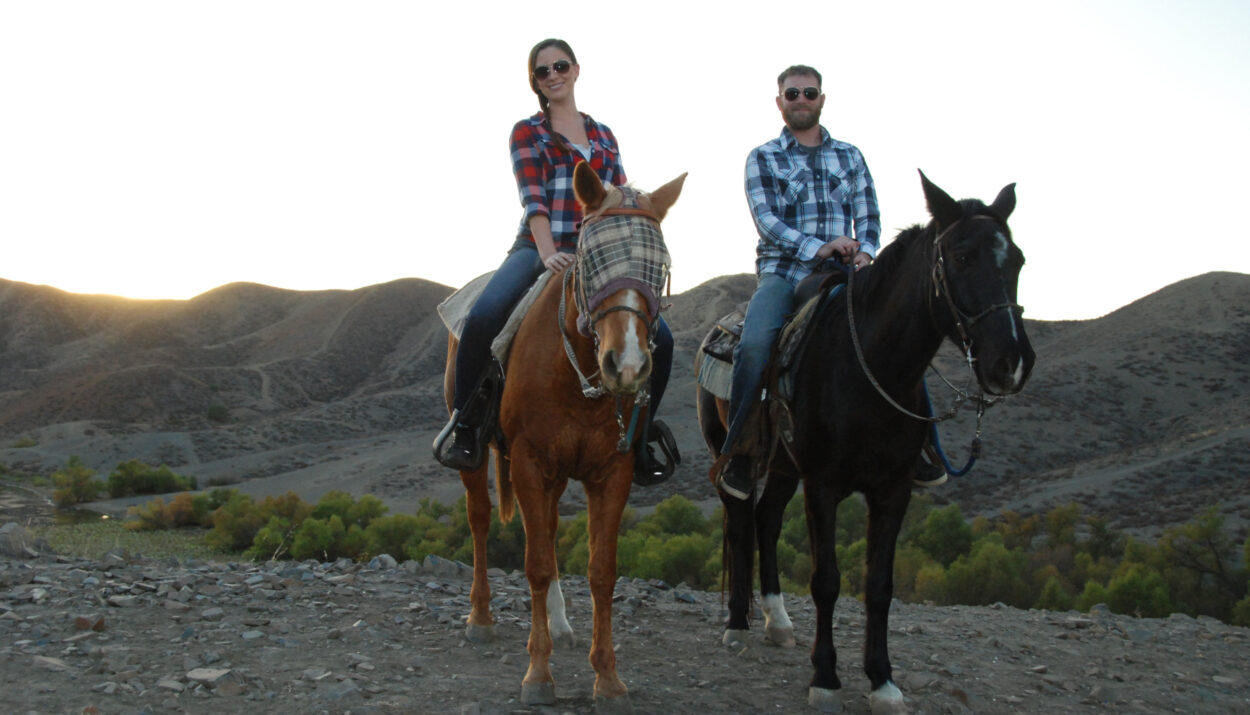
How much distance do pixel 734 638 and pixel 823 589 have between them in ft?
5.51

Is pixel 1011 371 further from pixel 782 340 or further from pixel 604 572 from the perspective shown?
pixel 604 572

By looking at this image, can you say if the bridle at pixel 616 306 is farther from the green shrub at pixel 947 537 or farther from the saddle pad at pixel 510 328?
the green shrub at pixel 947 537

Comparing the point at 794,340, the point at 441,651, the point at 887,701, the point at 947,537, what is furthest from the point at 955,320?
the point at 947,537

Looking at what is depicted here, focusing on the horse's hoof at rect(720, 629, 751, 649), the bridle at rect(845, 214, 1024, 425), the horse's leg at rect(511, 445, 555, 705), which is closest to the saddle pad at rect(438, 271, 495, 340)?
the horse's leg at rect(511, 445, 555, 705)

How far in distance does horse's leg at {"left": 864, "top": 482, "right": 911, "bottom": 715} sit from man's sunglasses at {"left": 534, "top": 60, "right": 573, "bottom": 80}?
3.22 metres

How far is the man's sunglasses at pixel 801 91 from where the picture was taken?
6.28 metres

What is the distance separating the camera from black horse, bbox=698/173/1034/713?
4.43 m

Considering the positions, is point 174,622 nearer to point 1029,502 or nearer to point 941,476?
point 941,476

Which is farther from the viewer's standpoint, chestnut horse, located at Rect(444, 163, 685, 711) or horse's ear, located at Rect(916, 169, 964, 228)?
horse's ear, located at Rect(916, 169, 964, 228)

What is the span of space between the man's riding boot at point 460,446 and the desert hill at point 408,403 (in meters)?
21.5

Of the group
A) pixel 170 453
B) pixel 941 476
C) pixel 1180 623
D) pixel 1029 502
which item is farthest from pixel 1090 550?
pixel 170 453

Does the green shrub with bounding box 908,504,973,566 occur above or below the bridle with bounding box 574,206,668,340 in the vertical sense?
below

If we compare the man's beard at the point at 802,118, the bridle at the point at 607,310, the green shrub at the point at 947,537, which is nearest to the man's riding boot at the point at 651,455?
the bridle at the point at 607,310

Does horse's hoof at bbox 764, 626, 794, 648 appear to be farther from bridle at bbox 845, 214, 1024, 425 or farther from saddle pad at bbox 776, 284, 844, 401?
bridle at bbox 845, 214, 1024, 425
